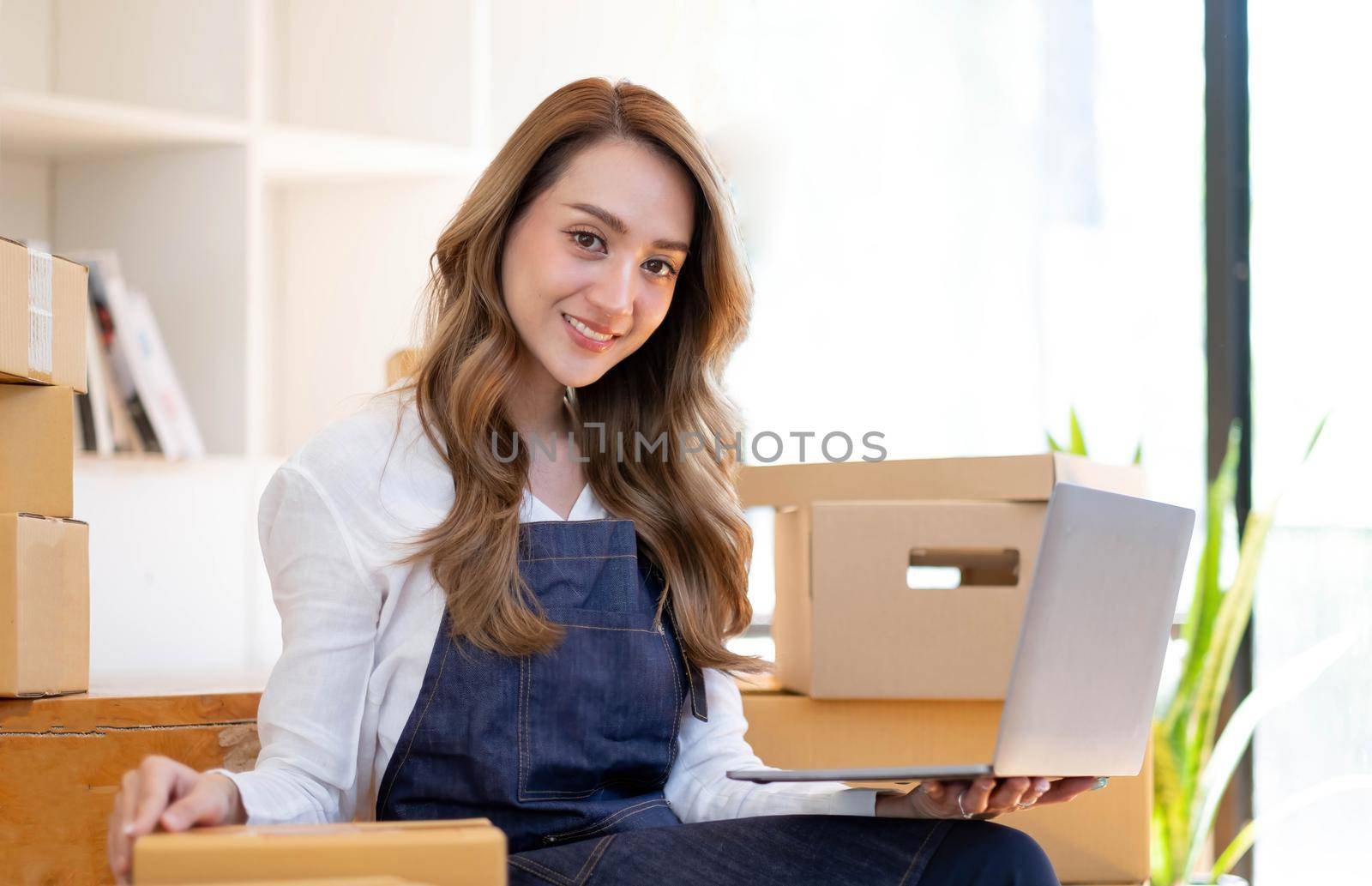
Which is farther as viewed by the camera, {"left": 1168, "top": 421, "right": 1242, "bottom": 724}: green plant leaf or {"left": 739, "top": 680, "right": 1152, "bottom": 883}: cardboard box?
{"left": 1168, "top": 421, "right": 1242, "bottom": 724}: green plant leaf

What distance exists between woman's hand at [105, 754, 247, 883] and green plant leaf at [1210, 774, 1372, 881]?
1.88 metres

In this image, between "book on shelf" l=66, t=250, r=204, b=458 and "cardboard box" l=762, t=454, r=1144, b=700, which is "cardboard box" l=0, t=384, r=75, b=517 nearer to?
"book on shelf" l=66, t=250, r=204, b=458

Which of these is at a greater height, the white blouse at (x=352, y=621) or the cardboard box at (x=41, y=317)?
the cardboard box at (x=41, y=317)

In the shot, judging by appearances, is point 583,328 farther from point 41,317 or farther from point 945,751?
point 945,751

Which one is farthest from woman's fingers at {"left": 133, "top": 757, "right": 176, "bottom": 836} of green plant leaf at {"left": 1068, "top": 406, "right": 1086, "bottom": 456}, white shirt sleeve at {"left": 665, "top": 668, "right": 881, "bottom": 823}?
green plant leaf at {"left": 1068, "top": 406, "right": 1086, "bottom": 456}

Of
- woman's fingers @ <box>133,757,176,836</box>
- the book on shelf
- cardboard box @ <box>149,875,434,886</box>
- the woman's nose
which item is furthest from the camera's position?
the book on shelf

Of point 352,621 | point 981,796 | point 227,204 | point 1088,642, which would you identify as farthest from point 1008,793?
point 227,204

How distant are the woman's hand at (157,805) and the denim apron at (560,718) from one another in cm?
26

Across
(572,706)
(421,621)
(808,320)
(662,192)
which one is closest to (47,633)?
(421,621)

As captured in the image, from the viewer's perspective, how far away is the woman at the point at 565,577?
3.45ft

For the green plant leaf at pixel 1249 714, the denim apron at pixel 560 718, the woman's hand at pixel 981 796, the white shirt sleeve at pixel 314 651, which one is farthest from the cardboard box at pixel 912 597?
the green plant leaf at pixel 1249 714

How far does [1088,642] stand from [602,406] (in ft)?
2.15

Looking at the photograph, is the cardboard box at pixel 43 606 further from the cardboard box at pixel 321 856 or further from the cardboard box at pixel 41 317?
the cardboard box at pixel 321 856

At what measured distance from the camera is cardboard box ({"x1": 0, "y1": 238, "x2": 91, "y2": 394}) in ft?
3.91
